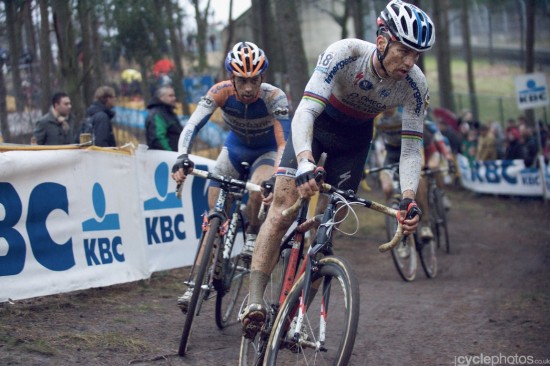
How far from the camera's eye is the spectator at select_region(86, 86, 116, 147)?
408 inches

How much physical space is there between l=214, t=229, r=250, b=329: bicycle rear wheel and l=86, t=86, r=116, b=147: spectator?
3.83 m

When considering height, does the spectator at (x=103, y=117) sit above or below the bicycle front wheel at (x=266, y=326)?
above

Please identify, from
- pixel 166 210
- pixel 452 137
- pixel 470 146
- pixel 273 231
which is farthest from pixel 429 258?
pixel 470 146

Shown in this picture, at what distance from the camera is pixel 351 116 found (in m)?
5.41

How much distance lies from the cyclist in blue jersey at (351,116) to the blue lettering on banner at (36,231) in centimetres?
278

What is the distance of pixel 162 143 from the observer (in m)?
10.2

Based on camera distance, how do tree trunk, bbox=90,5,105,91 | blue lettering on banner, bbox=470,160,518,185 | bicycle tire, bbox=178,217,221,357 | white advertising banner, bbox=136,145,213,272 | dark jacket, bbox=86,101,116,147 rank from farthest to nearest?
blue lettering on banner, bbox=470,160,518,185
tree trunk, bbox=90,5,105,91
dark jacket, bbox=86,101,116,147
white advertising banner, bbox=136,145,213,272
bicycle tire, bbox=178,217,221,357

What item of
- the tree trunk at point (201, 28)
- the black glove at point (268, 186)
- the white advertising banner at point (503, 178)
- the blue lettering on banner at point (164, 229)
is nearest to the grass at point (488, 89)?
the white advertising banner at point (503, 178)

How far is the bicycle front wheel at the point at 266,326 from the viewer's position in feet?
16.4

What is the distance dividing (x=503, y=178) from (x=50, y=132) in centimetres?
1394

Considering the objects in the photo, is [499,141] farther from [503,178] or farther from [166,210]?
[166,210]

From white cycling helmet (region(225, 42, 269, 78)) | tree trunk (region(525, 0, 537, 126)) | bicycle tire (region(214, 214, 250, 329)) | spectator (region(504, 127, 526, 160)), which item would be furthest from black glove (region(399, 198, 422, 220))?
tree trunk (region(525, 0, 537, 126))

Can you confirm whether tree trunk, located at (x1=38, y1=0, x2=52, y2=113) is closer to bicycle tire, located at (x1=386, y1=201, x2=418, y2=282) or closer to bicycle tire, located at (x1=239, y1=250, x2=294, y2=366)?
bicycle tire, located at (x1=386, y1=201, x2=418, y2=282)

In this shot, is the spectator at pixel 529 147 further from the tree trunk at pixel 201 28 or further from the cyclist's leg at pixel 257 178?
the cyclist's leg at pixel 257 178
